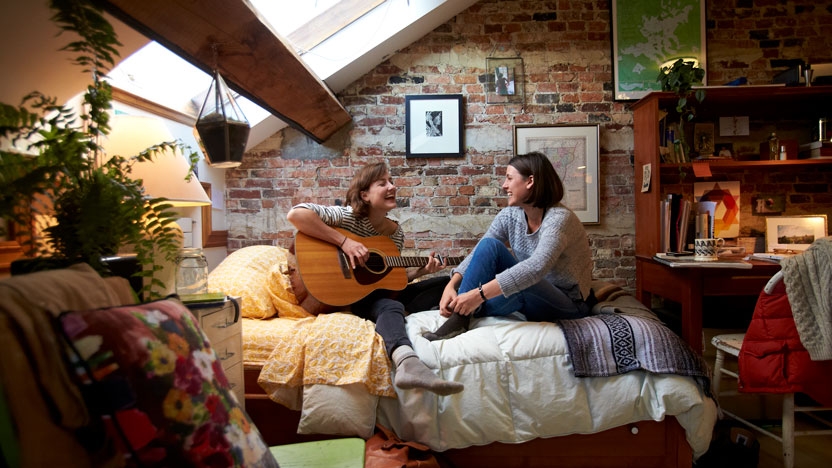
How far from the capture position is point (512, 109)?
3.37m

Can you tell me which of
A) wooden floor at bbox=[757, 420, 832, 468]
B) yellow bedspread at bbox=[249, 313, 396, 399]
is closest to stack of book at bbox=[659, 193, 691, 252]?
wooden floor at bbox=[757, 420, 832, 468]

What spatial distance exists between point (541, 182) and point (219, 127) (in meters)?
1.41

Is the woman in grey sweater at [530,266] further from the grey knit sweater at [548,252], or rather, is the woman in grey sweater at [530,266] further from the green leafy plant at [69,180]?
the green leafy plant at [69,180]

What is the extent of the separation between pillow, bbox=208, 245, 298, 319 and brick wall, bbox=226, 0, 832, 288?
2.68ft

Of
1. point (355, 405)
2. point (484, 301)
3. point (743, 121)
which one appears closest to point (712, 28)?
point (743, 121)

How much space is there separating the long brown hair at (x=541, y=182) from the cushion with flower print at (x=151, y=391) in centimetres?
176

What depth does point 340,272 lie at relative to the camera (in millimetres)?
2371

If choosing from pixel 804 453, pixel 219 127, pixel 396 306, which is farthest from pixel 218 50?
pixel 804 453

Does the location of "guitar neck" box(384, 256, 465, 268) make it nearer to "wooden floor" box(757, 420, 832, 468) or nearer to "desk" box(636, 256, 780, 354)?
"desk" box(636, 256, 780, 354)

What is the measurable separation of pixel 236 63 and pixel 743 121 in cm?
317

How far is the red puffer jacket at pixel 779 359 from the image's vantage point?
191cm

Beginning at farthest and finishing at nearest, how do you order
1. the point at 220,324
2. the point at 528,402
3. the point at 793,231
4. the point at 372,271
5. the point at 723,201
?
the point at 723,201 < the point at 793,231 < the point at 372,271 < the point at 528,402 < the point at 220,324

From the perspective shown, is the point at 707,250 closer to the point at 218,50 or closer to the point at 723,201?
the point at 723,201

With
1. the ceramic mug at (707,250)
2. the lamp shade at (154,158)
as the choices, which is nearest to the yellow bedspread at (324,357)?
the lamp shade at (154,158)
